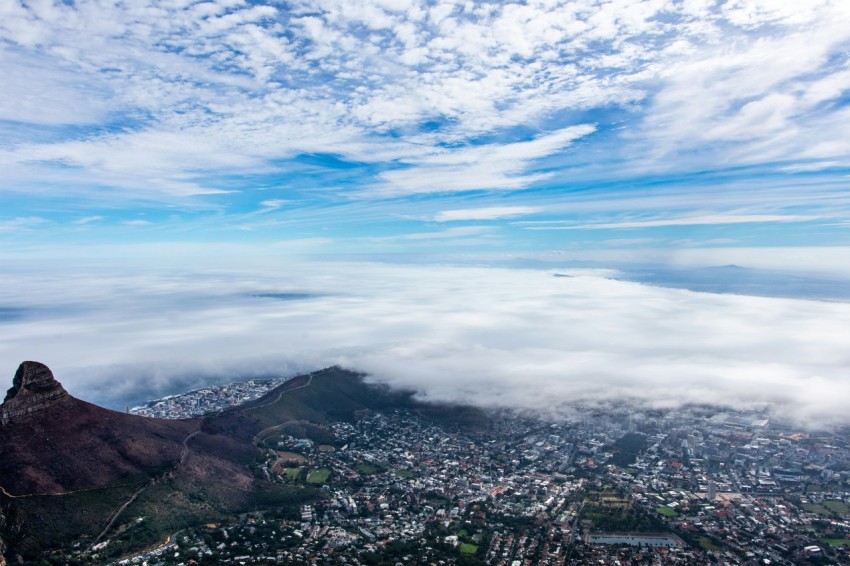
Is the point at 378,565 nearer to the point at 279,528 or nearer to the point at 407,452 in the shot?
the point at 279,528

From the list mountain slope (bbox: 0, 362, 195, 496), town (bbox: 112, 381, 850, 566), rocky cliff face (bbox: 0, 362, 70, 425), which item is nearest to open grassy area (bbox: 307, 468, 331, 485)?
town (bbox: 112, 381, 850, 566)

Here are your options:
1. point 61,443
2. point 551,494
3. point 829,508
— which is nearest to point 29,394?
point 61,443

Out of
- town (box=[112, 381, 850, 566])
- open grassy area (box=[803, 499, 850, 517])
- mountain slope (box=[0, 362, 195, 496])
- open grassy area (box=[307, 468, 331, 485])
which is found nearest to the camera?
mountain slope (box=[0, 362, 195, 496])

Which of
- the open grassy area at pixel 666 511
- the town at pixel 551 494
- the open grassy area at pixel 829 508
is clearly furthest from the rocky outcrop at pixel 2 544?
the open grassy area at pixel 829 508

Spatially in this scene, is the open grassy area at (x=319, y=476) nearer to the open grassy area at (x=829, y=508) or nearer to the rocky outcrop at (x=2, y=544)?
the rocky outcrop at (x=2, y=544)

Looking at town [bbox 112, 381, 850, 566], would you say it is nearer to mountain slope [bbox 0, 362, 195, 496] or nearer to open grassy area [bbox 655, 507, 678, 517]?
open grassy area [bbox 655, 507, 678, 517]

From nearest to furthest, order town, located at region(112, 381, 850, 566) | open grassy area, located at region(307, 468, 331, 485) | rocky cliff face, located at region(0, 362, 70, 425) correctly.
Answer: town, located at region(112, 381, 850, 566) < rocky cliff face, located at region(0, 362, 70, 425) < open grassy area, located at region(307, 468, 331, 485)
